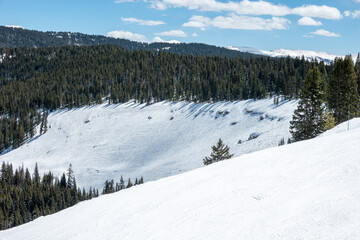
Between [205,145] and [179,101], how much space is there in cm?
4413

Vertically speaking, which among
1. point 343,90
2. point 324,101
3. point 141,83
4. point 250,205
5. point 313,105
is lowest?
point 250,205

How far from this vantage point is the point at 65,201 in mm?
63500

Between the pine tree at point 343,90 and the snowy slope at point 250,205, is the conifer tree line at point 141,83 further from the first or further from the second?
the snowy slope at point 250,205

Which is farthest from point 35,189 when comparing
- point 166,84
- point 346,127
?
point 166,84

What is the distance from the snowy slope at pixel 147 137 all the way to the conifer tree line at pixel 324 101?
77.4 ft

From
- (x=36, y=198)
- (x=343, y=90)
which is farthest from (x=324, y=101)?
(x=36, y=198)

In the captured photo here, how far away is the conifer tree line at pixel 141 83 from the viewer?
102m

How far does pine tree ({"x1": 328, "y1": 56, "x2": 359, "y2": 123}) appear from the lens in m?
31.4

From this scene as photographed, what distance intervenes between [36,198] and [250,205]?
2676 inches

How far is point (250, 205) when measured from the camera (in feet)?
30.1

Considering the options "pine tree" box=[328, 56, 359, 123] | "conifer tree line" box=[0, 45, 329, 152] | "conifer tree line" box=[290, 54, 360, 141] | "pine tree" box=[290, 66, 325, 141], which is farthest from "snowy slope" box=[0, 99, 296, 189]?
"pine tree" box=[290, 66, 325, 141]

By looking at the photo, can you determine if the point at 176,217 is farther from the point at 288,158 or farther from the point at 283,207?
the point at 288,158

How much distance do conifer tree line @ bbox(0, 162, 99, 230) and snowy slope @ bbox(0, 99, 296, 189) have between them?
502cm

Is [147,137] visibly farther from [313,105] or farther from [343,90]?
[313,105]
